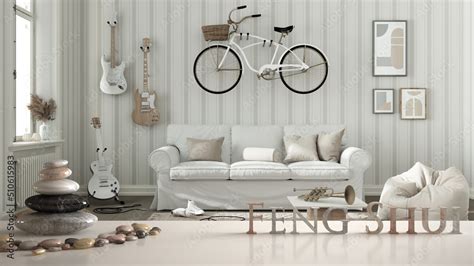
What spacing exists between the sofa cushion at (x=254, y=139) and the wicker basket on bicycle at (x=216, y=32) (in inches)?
43.0

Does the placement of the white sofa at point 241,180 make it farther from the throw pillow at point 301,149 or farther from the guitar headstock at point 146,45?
the guitar headstock at point 146,45

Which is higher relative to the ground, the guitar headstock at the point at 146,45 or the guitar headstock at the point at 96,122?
the guitar headstock at the point at 146,45

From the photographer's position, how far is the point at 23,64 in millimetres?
5602

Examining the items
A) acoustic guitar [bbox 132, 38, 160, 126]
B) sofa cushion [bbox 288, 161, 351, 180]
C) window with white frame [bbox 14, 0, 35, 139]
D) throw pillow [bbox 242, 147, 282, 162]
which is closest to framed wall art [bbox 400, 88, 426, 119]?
sofa cushion [bbox 288, 161, 351, 180]

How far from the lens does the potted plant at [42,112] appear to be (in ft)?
18.6

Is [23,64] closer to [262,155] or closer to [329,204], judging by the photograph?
[262,155]

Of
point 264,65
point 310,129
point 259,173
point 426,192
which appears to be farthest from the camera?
point 264,65

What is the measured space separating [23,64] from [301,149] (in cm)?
304

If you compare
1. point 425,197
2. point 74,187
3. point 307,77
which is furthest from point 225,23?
point 74,187

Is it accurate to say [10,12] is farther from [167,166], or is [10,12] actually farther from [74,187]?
[74,187]

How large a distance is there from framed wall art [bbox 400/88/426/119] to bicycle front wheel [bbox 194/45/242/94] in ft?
6.57

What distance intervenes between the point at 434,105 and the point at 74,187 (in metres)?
5.85

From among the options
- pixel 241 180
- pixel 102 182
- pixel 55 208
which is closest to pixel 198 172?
pixel 241 180

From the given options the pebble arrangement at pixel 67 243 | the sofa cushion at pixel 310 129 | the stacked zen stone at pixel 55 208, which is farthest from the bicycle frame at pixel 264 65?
the pebble arrangement at pixel 67 243
